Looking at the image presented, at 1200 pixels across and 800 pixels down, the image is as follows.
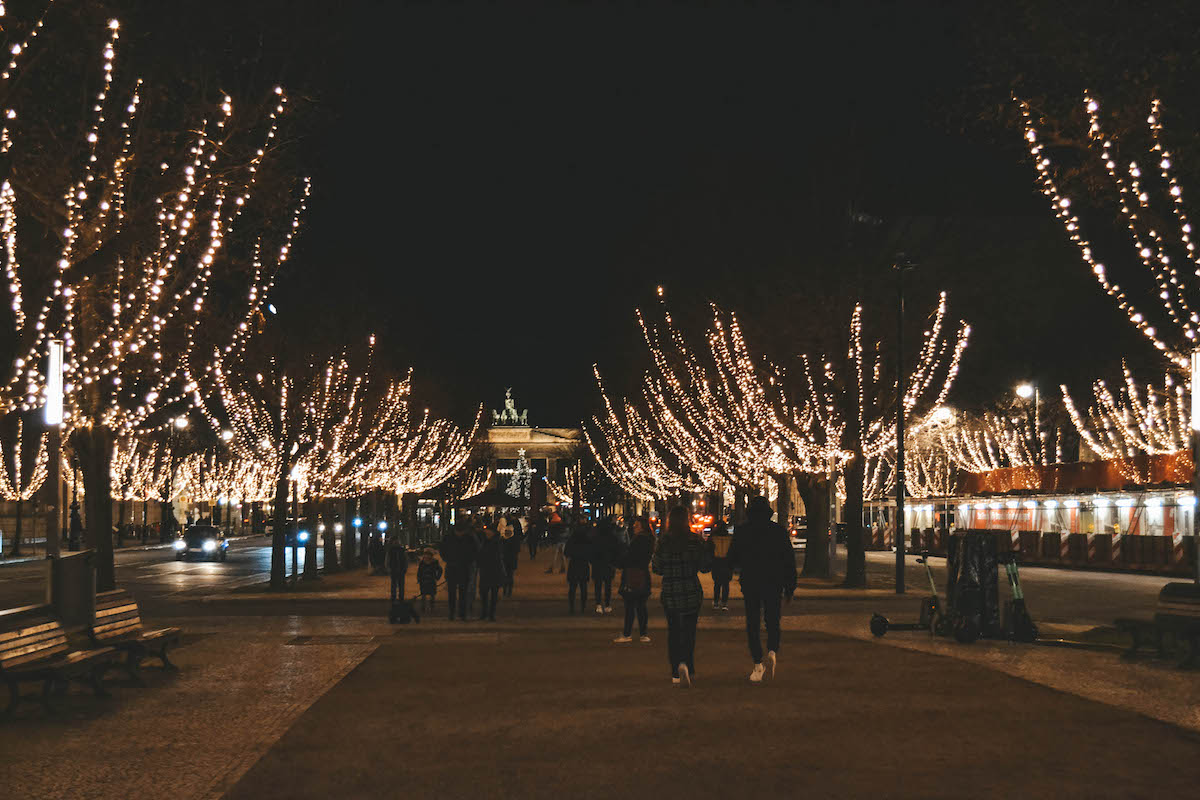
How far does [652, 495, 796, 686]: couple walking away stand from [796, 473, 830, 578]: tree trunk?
81.1 feet

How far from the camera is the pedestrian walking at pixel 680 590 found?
14.1m

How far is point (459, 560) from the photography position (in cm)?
2447

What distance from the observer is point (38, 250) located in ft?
68.5

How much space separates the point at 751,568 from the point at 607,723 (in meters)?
3.54

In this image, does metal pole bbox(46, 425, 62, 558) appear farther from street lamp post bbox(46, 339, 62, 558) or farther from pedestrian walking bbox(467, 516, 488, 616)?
pedestrian walking bbox(467, 516, 488, 616)

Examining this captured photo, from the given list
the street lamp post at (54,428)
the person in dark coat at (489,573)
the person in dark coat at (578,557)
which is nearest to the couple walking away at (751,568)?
the street lamp post at (54,428)

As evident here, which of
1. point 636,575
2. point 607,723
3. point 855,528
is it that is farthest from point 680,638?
point 855,528

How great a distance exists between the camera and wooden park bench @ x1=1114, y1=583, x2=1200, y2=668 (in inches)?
634

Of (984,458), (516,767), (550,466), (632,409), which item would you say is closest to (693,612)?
(516,767)

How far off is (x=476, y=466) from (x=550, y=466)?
77594 mm

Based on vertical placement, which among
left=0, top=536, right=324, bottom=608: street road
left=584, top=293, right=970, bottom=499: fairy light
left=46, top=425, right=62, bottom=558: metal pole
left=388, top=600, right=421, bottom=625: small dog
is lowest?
left=0, top=536, right=324, bottom=608: street road

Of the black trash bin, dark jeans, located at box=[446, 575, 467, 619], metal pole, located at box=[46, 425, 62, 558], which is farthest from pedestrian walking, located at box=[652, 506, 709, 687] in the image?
dark jeans, located at box=[446, 575, 467, 619]

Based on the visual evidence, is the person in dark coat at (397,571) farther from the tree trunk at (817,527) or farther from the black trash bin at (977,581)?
the tree trunk at (817,527)

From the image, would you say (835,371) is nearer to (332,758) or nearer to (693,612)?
(693,612)
